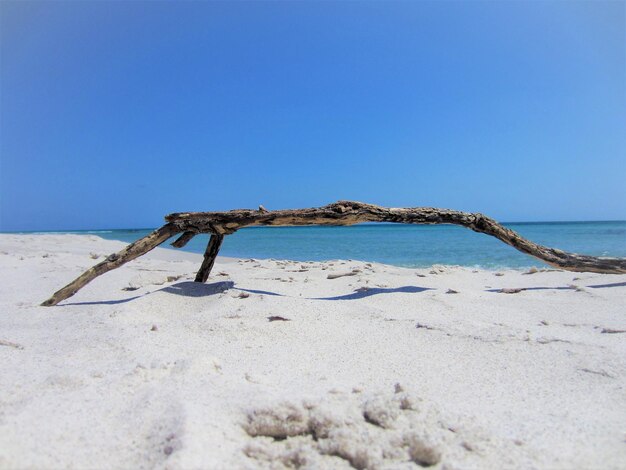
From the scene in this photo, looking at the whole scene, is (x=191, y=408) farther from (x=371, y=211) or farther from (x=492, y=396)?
(x=371, y=211)

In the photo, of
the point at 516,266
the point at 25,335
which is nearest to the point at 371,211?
the point at 25,335

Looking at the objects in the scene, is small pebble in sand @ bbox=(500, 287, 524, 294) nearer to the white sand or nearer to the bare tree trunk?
the white sand

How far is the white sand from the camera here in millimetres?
1417

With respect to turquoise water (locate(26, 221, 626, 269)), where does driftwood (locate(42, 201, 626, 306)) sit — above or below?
above

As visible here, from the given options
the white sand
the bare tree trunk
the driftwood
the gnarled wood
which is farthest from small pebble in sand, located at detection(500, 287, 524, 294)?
the gnarled wood

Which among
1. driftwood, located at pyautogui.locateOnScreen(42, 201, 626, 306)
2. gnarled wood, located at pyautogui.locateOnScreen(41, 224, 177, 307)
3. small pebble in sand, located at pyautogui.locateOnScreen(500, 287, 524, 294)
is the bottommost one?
small pebble in sand, located at pyautogui.locateOnScreen(500, 287, 524, 294)

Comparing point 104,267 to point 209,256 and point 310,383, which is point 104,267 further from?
point 310,383

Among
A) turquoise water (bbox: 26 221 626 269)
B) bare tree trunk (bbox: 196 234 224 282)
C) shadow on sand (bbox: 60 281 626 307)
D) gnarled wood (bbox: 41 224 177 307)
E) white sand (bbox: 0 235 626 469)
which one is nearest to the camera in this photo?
white sand (bbox: 0 235 626 469)

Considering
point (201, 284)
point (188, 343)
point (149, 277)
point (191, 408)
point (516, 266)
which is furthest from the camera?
point (516, 266)

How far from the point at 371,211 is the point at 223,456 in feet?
10.4

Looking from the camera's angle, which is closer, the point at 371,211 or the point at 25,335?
the point at 25,335

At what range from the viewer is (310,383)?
6.71ft

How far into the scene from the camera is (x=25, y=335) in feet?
9.48

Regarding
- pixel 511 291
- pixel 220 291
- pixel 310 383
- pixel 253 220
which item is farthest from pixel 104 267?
pixel 511 291
